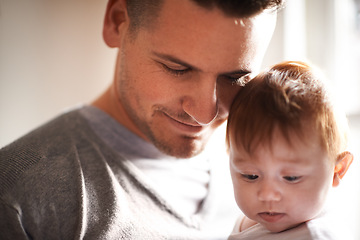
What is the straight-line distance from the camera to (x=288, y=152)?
960 mm

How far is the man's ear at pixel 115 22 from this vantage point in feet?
4.22

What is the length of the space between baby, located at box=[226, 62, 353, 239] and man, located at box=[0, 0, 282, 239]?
0.43 ft

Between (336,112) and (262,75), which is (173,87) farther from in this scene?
(336,112)

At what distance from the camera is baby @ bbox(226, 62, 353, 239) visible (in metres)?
0.96

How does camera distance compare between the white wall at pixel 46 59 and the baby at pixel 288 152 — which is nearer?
the baby at pixel 288 152

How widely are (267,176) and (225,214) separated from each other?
463 millimetres

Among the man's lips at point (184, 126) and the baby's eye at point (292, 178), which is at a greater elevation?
the man's lips at point (184, 126)

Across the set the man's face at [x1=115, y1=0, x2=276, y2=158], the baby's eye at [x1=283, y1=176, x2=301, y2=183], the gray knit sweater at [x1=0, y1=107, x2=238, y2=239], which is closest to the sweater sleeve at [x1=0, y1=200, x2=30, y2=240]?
the gray knit sweater at [x1=0, y1=107, x2=238, y2=239]

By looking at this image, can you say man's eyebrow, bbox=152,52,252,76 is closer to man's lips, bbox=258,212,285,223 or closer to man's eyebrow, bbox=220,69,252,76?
man's eyebrow, bbox=220,69,252,76

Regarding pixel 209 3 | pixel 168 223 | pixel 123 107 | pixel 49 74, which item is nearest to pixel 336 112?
pixel 209 3

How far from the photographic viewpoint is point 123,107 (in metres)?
1.35

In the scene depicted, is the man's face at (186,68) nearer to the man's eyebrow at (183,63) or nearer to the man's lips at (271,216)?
the man's eyebrow at (183,63)

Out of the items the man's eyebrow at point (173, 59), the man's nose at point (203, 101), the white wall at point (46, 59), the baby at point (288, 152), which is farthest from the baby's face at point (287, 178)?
the white wall at point (46, 59)

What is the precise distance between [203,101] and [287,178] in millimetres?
288
